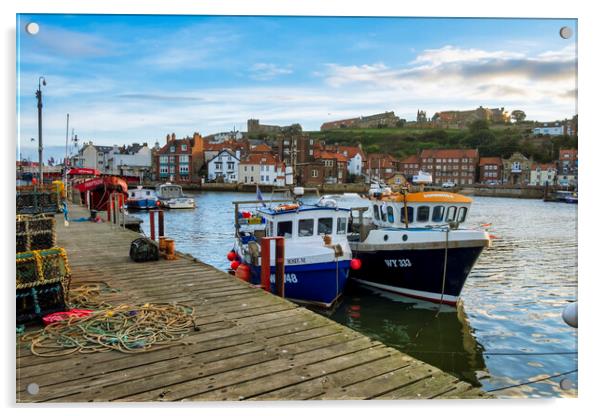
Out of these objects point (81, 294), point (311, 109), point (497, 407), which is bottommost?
point (497, 407)

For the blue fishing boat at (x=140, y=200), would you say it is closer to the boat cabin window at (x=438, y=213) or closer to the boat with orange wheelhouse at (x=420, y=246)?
the boat with orange wheelhouse at (x=420, y=246)

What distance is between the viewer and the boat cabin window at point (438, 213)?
11.3 meters

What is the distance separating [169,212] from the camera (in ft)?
124

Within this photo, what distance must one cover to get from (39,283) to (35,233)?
3.22ft

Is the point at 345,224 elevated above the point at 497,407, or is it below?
above

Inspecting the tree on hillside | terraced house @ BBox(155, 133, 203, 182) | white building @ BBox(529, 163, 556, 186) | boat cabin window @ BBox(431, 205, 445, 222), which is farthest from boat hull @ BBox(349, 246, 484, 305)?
terraced house @ BBox(155, 133, 203, 182)

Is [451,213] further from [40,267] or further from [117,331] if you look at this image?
[40,267]

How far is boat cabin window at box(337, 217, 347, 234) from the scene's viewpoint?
34.0 feet

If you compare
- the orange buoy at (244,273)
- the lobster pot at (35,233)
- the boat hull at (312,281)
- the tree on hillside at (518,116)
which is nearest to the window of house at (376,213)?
the boat hull at (312,281)

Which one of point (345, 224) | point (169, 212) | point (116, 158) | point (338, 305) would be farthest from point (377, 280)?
point (116, 158)

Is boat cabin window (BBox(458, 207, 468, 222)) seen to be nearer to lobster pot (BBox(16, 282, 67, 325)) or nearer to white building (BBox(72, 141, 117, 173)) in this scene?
white building (BBox(72, 141, 117, 173))

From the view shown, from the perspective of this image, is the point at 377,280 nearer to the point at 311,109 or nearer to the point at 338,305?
the point at 338,305
